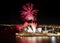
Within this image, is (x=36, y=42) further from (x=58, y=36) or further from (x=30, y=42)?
(x=58, y=36)

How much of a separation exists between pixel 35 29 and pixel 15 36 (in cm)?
191

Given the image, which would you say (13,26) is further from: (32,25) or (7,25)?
(32,25)

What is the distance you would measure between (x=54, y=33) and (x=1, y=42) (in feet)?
22.8

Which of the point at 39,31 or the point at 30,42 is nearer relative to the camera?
the point at 30,42

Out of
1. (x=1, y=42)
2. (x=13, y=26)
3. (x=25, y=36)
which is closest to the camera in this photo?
(x=1, y=42)

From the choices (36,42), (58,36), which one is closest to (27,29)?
(58,36)

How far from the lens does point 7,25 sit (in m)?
36.0

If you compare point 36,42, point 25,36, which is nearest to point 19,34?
point 25,36

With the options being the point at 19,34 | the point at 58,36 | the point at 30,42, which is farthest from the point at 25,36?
the point at 30,42

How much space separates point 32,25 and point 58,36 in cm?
270

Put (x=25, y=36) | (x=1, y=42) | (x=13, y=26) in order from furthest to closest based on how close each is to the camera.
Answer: (x=13, y=26) → (x=25, y=36) → (x=1, y=42)

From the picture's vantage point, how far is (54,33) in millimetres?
32438

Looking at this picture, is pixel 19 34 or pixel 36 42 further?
pixel 19 34

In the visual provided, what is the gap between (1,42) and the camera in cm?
2678
